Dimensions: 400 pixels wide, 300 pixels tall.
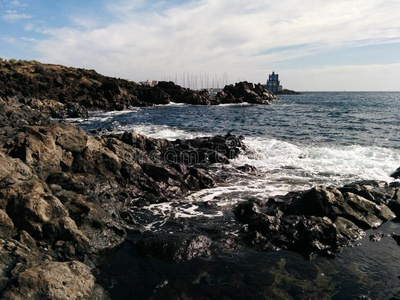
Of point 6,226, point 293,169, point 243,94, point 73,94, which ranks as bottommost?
point 293,169

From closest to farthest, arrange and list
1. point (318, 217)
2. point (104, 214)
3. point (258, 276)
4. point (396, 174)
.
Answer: point (258, 276), point (104, 214), point (318, 217), point (396, 174)

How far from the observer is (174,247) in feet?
33.0

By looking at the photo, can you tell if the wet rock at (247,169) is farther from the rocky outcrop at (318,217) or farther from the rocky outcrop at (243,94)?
the rocky outcrop at (243,94)

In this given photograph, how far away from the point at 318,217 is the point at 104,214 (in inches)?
317

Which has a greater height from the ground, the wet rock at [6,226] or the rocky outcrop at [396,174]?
the wet rock at [6,226]

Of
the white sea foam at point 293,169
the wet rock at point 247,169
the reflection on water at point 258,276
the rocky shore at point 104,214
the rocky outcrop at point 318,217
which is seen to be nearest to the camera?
the rocky shore at point 104,214

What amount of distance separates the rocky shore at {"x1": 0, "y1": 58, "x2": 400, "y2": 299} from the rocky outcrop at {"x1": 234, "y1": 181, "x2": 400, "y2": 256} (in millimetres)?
39

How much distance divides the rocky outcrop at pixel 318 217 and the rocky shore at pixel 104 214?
0.04 metres

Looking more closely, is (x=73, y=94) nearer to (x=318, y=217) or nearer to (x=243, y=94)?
(x=243, y=94)

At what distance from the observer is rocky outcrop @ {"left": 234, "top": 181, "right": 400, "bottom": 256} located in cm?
1072

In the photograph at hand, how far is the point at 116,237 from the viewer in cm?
1066

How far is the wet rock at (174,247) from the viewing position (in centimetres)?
984

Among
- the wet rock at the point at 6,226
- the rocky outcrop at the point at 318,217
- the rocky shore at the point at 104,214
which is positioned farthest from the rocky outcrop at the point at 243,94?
the wet rock at the point at 6,226

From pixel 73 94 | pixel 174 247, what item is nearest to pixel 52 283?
pixel 174 247
